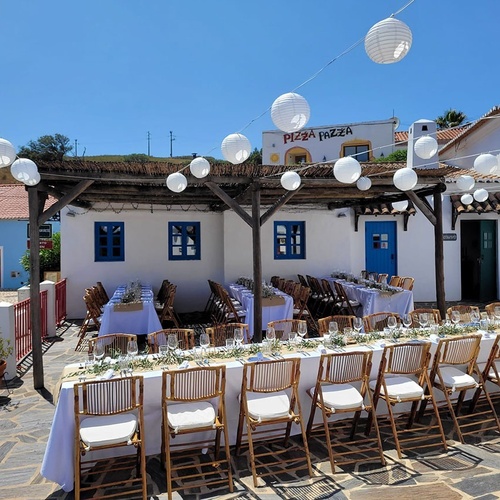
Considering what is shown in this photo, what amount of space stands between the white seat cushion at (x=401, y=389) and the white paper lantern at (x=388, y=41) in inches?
108

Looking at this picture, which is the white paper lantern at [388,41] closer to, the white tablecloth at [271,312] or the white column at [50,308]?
the white tablecloth at [271,312]

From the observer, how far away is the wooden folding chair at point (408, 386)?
3463mm

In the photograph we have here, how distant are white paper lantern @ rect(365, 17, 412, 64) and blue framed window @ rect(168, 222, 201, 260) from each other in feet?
27.1

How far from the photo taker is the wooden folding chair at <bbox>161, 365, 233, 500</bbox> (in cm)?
293

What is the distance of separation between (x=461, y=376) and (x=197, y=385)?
102 inches

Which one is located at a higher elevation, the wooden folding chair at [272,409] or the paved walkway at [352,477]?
the wooden folding chair at [272,409]

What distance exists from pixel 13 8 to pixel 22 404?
6.54m

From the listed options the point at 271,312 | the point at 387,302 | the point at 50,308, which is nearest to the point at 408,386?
the point at 271,312

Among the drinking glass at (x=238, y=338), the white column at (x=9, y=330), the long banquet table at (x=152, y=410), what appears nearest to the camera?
the long banquet table at (x=152, y=410)

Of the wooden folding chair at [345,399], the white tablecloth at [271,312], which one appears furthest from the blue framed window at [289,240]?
the wooden folding chair at [345,399]

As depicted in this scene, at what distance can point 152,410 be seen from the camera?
320cm

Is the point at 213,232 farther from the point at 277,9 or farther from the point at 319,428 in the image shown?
the point at 319,428

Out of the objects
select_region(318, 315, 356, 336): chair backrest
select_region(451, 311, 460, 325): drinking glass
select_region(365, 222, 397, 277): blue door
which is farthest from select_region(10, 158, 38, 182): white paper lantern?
select_region(365, 222, 397, 277): blue door

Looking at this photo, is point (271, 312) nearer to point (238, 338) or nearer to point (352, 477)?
point (238, 338)
